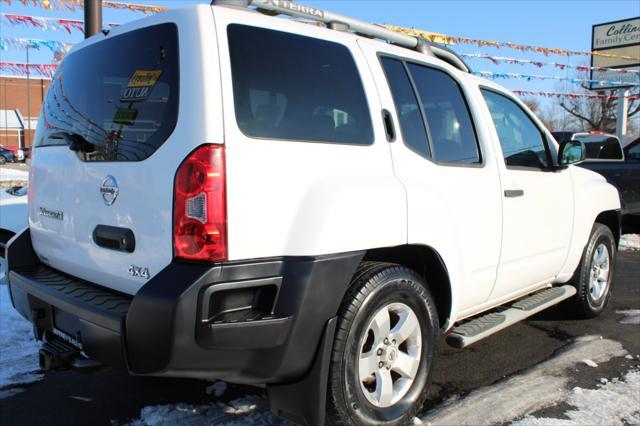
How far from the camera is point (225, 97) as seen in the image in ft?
7.35

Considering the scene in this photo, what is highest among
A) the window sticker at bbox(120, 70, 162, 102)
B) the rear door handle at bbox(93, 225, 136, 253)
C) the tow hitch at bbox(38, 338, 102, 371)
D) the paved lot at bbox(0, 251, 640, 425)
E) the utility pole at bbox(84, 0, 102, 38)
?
the utility pole at bbox(84, 0, 102, 38)

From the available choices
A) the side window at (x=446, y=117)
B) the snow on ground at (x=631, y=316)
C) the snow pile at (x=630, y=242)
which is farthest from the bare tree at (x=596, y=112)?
the side window at (x=446, y=117)

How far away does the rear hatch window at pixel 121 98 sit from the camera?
2.35 metres

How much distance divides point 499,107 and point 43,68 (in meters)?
11.8

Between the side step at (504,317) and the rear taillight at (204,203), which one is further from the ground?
the rear taillight at (204,203)

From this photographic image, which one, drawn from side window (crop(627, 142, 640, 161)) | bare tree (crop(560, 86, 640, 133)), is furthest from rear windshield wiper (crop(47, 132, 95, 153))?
bare tree (crop(560, 86, 640, 133))

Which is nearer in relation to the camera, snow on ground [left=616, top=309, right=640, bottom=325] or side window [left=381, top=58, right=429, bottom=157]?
side window [left=381, top=58, right=429, bottom=157]

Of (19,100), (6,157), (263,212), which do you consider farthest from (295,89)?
(19,100)

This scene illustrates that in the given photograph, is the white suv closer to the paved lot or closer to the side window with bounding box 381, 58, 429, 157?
the side window with bounding box 381, 58, 429, 157

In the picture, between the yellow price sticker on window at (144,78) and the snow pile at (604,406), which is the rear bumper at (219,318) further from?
the snow pile at (604,406)

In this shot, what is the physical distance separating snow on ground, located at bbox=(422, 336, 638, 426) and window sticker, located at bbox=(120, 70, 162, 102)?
2.21m

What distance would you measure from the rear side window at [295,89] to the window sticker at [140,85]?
1.27 ft

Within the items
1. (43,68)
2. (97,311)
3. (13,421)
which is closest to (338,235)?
(97,311)

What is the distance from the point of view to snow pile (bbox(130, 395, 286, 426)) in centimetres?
296
